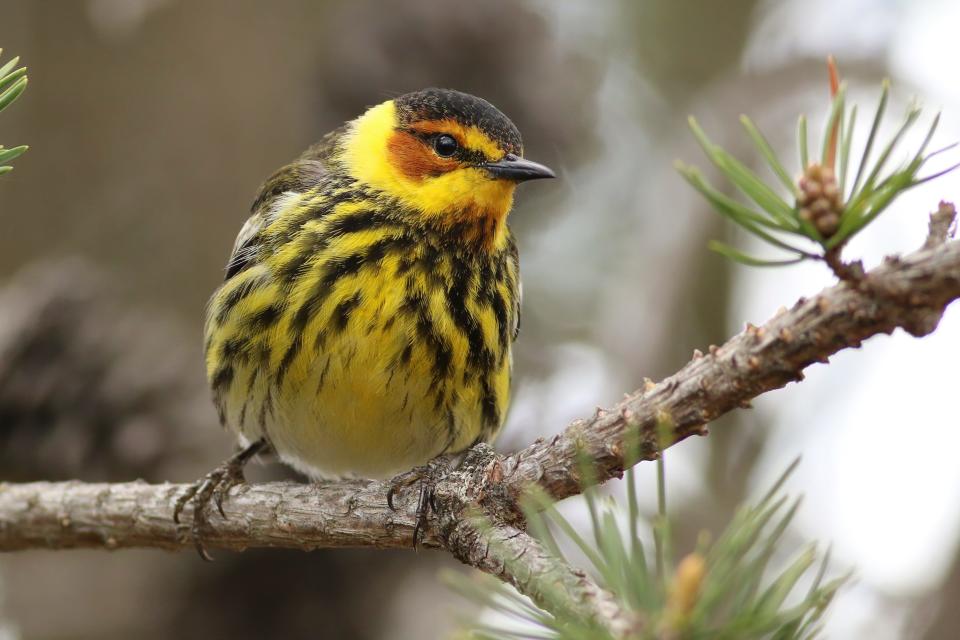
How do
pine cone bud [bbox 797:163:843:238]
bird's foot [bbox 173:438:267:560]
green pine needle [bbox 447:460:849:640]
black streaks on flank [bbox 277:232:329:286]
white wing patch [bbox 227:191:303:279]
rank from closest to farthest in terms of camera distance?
green pine needle [bbox 447:460:849:640], pine cone bud [bbox 797:163:843:238], bird's foot [bbox 173:438:267:560], black streaks on flank [bbox 277:232:329:286], white wing patch [bbox 227:191:303:279]

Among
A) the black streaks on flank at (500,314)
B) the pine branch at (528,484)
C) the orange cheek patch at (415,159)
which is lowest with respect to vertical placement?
the pine branch at (528,484)

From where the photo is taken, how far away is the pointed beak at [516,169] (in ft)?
10.8

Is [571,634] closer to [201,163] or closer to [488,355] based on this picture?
[488,355]

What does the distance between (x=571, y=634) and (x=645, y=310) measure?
2828mm

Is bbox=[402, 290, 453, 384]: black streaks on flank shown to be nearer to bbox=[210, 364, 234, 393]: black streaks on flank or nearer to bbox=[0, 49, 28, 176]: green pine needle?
bbox=[210, 364, 234, 393]: black streaks on flank

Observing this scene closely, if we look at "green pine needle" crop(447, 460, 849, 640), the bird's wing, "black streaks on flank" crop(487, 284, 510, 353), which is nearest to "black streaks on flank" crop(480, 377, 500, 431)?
"black streaks on flank" crop(487, 284, 510, 353)

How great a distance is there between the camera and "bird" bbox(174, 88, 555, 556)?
3.13m

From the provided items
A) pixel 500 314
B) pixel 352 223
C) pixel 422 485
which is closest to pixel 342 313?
pixel 352 223

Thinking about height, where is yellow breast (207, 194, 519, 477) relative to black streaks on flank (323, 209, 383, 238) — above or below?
below

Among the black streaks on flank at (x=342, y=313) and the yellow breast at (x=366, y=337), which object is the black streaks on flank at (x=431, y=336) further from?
the black streaks on flank at (x=342, y=313)

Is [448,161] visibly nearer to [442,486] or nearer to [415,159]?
[415,159]

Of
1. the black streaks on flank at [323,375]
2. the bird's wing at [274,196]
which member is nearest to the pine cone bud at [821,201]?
the black streaks on flank at [323,375]

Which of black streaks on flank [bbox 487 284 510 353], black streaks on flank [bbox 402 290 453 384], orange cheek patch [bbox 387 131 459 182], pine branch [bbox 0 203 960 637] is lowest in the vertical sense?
pine branch [bbox 0 203 960 637]

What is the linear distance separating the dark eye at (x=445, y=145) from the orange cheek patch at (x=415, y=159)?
2 centimetres
